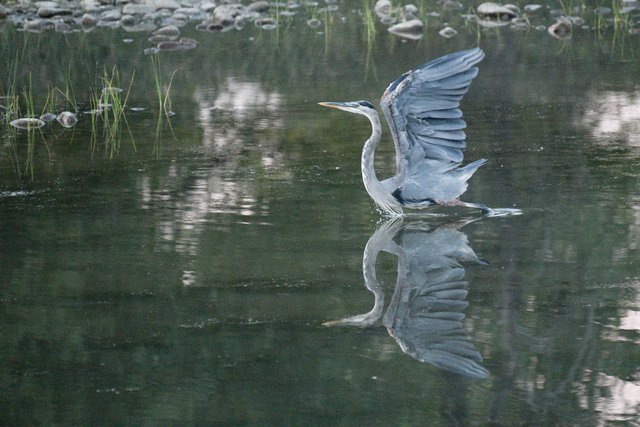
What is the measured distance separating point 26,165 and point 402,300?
3.74 m

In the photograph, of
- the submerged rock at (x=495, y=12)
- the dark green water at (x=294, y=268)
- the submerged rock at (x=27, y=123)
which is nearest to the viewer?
the dark green water at (x=294, y=268)

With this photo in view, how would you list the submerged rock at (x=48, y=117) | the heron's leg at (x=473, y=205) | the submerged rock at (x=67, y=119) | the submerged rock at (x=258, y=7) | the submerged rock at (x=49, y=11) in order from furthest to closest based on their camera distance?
the submerged rock at (x=258, y=7) < the submerged rock at (x=49, y=11) < the submerged rock at (x=48, y=117) < the submerged rock at (x=67, y=119) < the heron's leg at (x=473, y=205)

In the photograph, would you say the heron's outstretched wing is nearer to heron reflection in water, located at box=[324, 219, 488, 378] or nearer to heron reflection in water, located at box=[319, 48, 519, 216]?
heron reflection in water, located at box=[319, 48, 519, 216]

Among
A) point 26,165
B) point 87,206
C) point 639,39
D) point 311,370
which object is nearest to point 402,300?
point 311,370

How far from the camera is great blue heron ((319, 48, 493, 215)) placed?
6.46m

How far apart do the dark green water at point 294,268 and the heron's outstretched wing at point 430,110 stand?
0.38 metres

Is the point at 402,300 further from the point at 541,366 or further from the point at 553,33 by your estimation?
the point at 553,33

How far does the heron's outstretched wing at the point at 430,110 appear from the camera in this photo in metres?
6.37

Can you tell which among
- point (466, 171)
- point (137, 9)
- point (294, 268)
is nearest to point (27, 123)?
point (466, 171)

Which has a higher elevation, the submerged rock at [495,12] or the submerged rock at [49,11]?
the submerged rock at [495,12]

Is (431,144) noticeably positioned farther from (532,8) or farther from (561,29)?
(532,8)

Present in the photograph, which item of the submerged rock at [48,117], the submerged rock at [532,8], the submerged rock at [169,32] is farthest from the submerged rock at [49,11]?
the submerged rock at [48,117]

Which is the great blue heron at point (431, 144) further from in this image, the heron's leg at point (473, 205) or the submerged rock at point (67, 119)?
the submerged rock at point (67, 119)

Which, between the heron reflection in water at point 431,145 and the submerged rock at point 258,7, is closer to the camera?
the heron reflection in water at point 431,145
